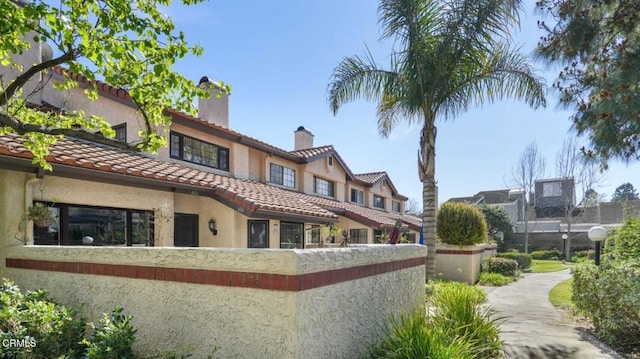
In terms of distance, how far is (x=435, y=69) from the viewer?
39.8 ft

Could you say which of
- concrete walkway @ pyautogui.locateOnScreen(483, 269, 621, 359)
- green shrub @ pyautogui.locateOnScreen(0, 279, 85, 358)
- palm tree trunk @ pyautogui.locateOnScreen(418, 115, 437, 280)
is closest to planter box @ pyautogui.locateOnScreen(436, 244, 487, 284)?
concrete walkway @ pyautogui.locateOnScreen(483, 269, 621, 359)

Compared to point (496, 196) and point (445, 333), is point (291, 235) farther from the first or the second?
point (496, 196)

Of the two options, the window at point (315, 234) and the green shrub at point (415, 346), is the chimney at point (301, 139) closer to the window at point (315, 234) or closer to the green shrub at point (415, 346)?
the window at point (315, 234)

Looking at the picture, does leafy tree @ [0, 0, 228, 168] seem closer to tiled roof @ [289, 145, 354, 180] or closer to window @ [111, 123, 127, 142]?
window @ [111, 123, 127, 142]

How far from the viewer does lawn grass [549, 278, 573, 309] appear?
12.4 metres

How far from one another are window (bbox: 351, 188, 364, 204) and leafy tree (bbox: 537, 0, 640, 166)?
19942mm

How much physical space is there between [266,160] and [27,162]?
455 inches

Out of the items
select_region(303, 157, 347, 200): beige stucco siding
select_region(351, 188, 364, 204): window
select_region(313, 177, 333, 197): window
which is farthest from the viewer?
select_region(351, 188, 364, 204): window

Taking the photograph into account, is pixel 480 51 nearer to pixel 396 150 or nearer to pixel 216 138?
pixel 216 138

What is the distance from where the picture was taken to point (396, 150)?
77.7 feet

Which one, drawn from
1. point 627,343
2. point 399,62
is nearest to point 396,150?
point 399,62

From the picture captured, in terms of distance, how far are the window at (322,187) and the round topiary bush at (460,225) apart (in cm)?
766

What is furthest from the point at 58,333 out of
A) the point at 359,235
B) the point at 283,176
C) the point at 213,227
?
the point at 359,235

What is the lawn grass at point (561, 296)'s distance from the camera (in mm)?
12363
